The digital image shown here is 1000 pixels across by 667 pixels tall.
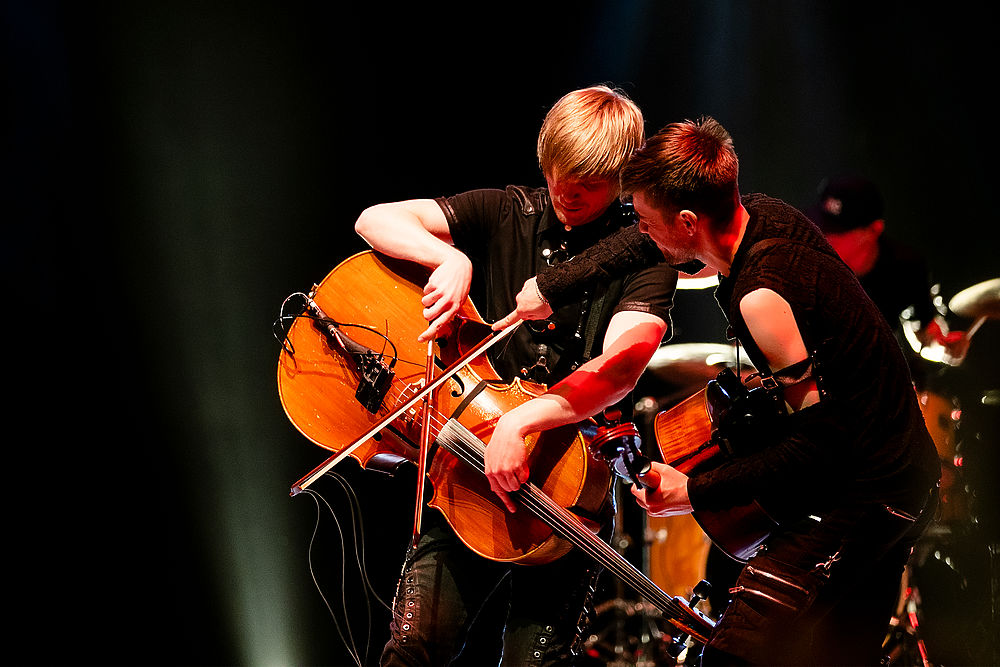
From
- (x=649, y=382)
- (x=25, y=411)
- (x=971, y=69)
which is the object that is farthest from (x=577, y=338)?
(x=971, y=69)

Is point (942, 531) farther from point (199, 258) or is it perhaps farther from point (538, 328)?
point (199, 258)

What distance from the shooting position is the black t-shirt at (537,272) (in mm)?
2438

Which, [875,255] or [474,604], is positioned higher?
[875,255]

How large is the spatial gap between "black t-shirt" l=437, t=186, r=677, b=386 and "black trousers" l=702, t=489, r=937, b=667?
2.40 feet

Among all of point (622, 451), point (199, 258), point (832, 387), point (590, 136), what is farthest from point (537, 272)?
point (199, 258)

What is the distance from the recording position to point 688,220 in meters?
A: 2.05

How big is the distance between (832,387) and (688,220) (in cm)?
52

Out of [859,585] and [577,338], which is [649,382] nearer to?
[577,338]

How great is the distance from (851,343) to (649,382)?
2.52 meters

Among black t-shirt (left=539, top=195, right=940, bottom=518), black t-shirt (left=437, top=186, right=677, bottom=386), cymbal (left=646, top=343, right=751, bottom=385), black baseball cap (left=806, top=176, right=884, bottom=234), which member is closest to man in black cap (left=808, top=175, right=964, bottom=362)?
black baseball cap (left=806, top=176, right=884, bottom=234)

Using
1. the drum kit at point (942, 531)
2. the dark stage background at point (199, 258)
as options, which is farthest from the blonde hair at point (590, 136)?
the drum kit at point (942, 531)

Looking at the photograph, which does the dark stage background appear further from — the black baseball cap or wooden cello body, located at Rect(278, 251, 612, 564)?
the black baseball cap

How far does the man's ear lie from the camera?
2035mm

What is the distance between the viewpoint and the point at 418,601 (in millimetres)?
2451
